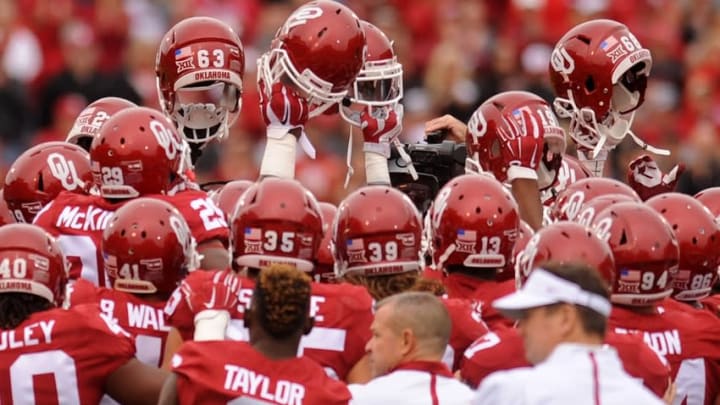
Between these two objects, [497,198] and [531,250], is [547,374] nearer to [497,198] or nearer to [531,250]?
[531,250]

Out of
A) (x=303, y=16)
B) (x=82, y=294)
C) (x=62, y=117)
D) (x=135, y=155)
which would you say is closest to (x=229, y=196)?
(x=135, y=155)

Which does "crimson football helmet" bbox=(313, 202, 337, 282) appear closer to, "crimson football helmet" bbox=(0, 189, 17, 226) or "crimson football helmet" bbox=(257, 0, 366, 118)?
"crimson football helmet" bbox=(257, 0, 366, 118)

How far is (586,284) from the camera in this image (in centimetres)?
565

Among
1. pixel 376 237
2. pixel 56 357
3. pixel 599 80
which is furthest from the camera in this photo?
pixel 599 80

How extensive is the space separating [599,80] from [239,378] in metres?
3.35

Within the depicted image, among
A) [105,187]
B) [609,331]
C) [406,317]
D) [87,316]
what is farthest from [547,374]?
[105,187]

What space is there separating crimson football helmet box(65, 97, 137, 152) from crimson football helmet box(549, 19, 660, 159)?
2144 millimetres

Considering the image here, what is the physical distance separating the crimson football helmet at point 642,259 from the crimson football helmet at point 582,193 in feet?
2.43

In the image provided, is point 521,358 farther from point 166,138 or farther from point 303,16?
point 303,16

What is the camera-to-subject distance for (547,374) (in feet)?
18.0

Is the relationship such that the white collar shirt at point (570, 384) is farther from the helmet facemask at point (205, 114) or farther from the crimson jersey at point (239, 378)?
the helmet facemask at point (205, 114)

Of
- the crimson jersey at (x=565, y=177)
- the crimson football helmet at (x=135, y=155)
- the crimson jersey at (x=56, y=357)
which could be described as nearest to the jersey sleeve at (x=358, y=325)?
the crimson jersey at (x=56, y=357)

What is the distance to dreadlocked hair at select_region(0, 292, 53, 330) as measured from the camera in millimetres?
6734

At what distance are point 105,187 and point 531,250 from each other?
188 centimetres
